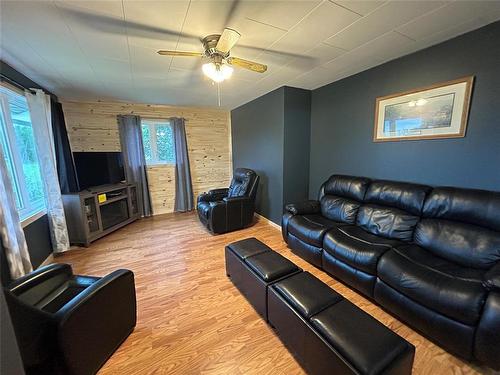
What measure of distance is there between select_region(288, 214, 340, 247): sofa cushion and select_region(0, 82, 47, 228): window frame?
10.1 feet

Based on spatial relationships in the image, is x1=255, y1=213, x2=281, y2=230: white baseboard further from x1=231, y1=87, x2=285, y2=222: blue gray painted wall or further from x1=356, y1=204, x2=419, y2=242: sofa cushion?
x1=356, y1=204, x2=419, y2=242: sofa cushion

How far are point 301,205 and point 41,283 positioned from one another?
2650mm

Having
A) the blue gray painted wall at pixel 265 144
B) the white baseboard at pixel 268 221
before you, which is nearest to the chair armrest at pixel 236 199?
the blue gray painted wall at pixel 265 144

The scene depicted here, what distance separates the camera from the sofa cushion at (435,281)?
1271 mm

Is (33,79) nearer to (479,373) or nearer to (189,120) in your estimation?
(189,120)

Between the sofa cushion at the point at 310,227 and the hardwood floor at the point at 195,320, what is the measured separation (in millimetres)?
366

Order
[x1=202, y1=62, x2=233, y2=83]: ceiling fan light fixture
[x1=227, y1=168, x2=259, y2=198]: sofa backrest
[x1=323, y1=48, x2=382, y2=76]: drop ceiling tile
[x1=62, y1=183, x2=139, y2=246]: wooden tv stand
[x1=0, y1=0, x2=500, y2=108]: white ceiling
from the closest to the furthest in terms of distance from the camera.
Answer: [x1=0, y1=0, x2=500, y2=108]: white ceiling < [x1=202, y1=62, x2=233, y2=83]: ceiling fan light fixture < [x1=323, y1=48, x2=382, y2=76]: drop ceiling tile < [x1=62, y1=183, x2=139, y2=246]: wooden tv stand < [x1=227, y1=168, x2=259, y2=198]: sofa backrest

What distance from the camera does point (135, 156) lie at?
13.9ft

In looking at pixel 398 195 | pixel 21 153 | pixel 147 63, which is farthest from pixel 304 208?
pixel 21 153

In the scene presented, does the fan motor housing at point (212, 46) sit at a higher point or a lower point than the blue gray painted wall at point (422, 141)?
higher

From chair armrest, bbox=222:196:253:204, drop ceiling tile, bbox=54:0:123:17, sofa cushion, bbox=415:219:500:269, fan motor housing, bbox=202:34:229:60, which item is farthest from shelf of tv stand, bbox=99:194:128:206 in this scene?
sofa cushion, bbox=415:219:500:269

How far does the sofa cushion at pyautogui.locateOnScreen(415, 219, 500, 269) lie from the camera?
153 centimetres

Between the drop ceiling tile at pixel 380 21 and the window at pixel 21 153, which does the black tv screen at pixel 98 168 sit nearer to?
the window at pixel 21 153

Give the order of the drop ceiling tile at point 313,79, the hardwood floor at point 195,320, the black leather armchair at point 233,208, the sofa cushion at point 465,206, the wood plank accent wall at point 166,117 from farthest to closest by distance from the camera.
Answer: the wood plank accent wall at point 166,117
the black leather armchair at point 233,208
the drop ceiling tile at point 313,79
the sofa cushion at point 465,206
the hardwood floor at point 195,320
